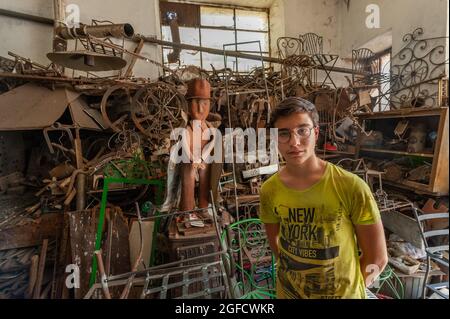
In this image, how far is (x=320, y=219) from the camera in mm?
898

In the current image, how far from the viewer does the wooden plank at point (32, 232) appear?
246cm

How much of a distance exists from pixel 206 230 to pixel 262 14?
3718 millimetres

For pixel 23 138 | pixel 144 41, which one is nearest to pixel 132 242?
pixel 23 138

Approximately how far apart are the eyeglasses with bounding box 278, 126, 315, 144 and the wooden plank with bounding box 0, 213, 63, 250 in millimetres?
2772

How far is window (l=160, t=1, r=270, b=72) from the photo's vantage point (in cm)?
398

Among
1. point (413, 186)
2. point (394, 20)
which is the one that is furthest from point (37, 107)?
point (394, 20)

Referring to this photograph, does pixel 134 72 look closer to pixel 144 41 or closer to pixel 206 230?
pixel 144 41

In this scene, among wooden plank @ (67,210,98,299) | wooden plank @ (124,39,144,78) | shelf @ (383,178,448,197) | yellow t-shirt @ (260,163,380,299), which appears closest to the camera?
yellow t-shirt @ (260,163,380,299)

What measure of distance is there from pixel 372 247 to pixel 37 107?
11.7 feet

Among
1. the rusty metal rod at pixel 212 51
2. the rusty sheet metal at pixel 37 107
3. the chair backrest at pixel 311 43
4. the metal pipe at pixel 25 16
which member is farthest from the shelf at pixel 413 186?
the metal pipe at pixel 25 16

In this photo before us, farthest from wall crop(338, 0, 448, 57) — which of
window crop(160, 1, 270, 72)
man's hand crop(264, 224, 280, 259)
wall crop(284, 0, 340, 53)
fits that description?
man's hand crop(264, 224, 280, 259)

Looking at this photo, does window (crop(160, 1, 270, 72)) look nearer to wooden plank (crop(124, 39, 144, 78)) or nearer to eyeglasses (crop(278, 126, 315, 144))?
wooden plank (crop(124, 39, 144, 78))

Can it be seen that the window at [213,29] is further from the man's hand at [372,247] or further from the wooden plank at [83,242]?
the man's hand at [372,247]

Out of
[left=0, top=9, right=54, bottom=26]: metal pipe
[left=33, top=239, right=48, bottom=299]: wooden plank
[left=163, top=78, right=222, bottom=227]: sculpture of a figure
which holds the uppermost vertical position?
[left=0, top=9, right=54, bottom=26]: metal pipe
